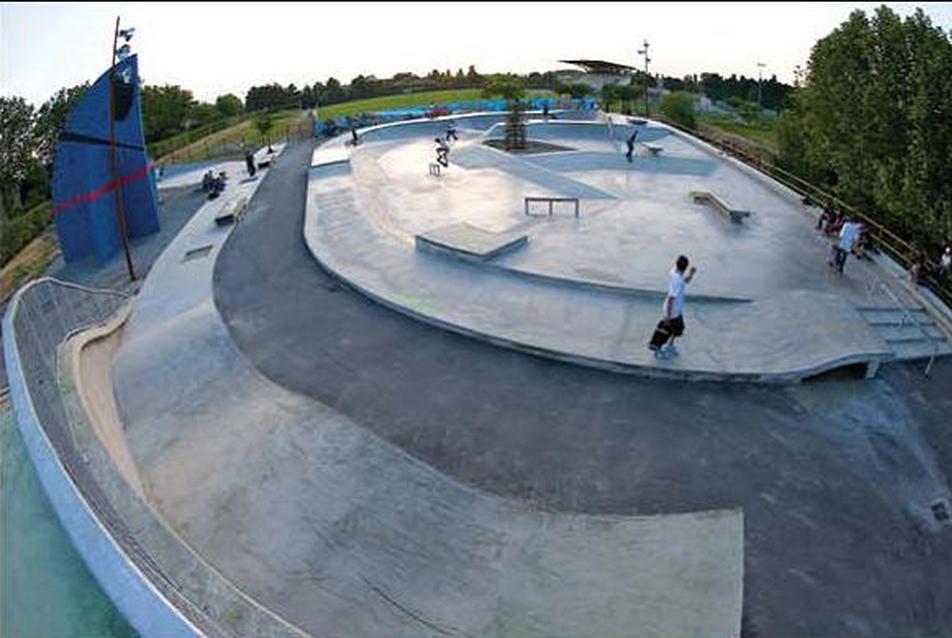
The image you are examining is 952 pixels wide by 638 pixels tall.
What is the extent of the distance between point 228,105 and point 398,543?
2599 inches

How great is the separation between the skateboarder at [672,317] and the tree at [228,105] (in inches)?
2428

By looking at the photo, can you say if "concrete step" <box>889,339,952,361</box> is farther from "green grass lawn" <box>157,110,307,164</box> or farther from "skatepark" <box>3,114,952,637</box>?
"green grass lawn" <box>157,110,307,164</box>

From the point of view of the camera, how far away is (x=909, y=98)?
14227 mm

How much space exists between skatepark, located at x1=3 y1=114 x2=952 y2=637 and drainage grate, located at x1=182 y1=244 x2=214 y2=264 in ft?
6.33

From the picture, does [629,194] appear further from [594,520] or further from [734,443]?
[594,520]

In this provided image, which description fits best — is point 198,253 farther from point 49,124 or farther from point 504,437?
point 49,124

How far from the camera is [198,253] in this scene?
653 inches

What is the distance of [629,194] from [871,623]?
14329 mm

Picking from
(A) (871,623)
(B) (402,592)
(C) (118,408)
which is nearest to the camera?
(A) (871,623)

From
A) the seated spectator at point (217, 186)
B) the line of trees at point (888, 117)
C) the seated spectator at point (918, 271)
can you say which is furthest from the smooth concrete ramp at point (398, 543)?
the seated spectator at point (217, 186)

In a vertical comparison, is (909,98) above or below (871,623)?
above

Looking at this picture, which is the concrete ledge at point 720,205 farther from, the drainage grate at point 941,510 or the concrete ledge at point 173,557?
the concrete ledge at point 173,557

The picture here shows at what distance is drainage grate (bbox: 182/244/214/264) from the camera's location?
16.3 m

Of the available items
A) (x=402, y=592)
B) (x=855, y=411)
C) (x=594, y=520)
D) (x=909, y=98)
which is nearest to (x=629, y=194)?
(x=909, y=98)
